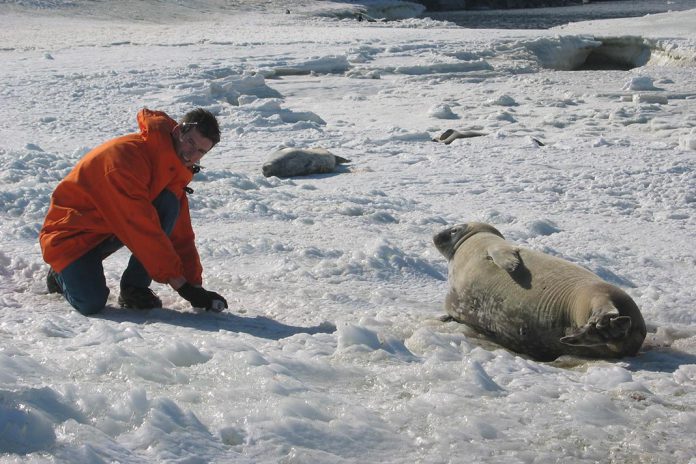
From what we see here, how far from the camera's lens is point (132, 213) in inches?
141

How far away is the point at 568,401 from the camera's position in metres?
2.76

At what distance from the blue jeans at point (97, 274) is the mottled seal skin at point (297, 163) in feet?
11.2

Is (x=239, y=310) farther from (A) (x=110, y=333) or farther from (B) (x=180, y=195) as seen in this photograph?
(A) (x=110, y=333)

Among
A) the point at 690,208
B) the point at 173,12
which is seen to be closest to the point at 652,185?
the point at 690,208

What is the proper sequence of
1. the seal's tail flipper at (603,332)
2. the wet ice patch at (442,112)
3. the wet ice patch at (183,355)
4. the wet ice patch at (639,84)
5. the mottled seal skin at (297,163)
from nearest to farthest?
1. the wet ice patch at (183,355)
2. the seal's tail flipper at (603,332)
3. the mottled seal skin at (297,163)
4. the wet ice patch at (442,112)
5. the wet ice patch at (639,84)

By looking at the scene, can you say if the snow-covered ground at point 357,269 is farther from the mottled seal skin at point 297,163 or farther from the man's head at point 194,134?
the man's head at point 194,134

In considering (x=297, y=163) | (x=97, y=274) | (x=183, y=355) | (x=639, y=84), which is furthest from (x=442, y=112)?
(x=183, y=355)

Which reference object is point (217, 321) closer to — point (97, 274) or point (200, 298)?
point (200, 298)

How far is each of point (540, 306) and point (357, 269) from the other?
113 cm

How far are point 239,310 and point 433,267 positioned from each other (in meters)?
1.28

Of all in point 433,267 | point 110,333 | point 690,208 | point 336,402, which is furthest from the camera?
point 690,208

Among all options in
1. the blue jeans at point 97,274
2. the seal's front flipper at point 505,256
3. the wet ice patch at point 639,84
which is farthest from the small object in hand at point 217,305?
the wet ice patch at point 639,84

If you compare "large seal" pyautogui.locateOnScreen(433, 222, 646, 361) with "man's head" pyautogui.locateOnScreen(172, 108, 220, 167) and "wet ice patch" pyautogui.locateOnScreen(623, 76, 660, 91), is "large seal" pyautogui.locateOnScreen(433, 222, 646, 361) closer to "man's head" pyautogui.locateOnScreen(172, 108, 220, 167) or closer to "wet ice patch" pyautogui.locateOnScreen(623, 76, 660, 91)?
"man's head" pyautogui.locateOnScreen(172, 108, 220, 167)

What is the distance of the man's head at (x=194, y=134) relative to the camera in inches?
142
